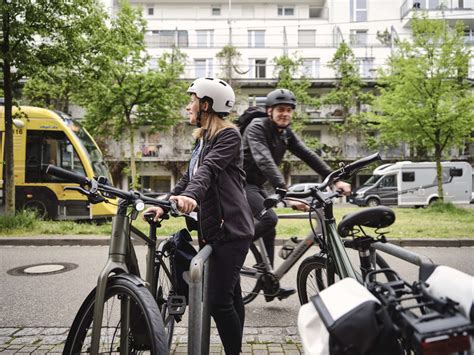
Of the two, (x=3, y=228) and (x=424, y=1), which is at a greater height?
(x=424, y=1)

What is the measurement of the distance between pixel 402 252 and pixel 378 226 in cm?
21

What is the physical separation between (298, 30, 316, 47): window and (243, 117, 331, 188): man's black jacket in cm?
3418

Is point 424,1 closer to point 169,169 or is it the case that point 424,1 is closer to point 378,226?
point 169,169

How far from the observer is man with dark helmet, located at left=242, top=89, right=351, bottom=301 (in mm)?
3539

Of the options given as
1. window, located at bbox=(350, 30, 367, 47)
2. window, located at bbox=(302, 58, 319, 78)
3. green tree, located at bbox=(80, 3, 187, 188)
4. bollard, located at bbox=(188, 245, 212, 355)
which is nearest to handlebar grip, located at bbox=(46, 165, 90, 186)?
bollard, located at bbox=(188, 245, 212, 355)

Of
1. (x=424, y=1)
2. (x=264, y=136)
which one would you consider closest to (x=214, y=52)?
(x=424, y=1)

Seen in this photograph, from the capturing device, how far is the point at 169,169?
35.7 metres

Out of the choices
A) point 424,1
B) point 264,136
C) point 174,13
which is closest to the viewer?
point 264,136

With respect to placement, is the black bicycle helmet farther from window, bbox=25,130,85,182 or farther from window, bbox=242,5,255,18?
window, bbox=242,5,255,18

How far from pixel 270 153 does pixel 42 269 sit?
436 cm

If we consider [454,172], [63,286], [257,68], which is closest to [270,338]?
[63,286]

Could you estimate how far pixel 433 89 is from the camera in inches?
650

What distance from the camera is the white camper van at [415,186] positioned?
2398 centimetres

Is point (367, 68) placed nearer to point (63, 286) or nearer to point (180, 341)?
point (63, 286)
